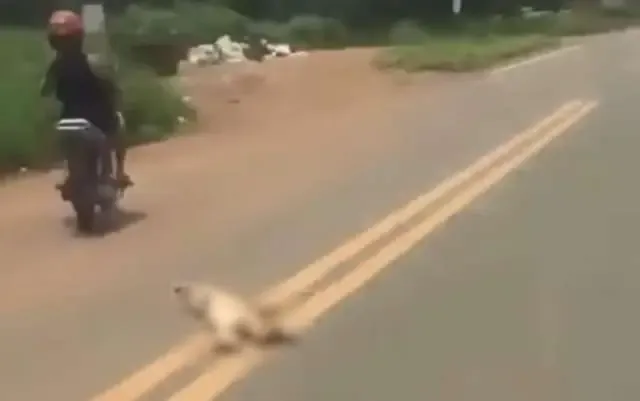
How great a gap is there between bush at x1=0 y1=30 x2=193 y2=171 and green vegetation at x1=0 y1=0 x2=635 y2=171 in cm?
2

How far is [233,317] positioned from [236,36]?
1616 inches

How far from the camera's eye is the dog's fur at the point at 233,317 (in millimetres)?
8492

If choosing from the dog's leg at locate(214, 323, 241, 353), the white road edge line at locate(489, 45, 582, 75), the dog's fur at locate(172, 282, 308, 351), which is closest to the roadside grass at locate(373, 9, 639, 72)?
the white road edge line at locate(489, 45, 582, 75)

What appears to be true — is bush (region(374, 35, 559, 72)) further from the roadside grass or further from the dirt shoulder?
the dirt shoulder

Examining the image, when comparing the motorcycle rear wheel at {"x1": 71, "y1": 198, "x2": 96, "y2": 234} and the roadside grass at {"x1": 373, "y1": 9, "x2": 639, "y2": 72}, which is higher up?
the motorcycle rear wheel at {"x1": 71, "y1": 198, "x2": 96, "y2": 234}

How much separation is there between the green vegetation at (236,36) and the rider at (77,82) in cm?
503

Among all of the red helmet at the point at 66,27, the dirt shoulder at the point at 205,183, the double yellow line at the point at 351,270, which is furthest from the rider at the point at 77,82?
the double yellow line at the point at 351,270

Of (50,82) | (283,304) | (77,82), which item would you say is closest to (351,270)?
(283,304)

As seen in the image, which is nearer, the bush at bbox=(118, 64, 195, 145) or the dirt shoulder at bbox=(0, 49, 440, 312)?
the dirt shoulder at bbox=(0, 49, 440, 312)

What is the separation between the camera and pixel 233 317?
8680mm

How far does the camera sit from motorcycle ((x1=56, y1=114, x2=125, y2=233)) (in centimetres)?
1262

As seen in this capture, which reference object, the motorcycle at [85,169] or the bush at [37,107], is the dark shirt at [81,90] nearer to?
the motorcycle at [85,169]

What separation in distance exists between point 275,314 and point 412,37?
1783 inches

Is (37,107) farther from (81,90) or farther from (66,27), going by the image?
(66,27)
